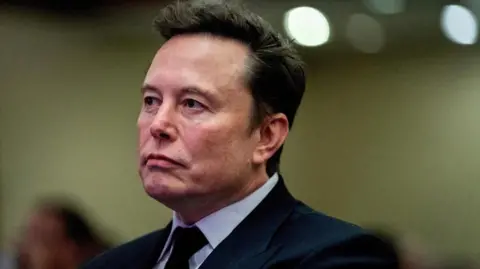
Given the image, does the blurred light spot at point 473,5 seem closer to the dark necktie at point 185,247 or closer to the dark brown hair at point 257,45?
the dark brown hair at point 257,45

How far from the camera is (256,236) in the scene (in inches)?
38.4

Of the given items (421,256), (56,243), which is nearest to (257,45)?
(56,243)

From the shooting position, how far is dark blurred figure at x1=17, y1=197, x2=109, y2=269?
1.97 m

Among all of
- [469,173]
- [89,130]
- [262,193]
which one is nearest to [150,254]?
[262,193]

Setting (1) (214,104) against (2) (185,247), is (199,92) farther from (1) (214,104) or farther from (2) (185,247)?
(2) (185,247)

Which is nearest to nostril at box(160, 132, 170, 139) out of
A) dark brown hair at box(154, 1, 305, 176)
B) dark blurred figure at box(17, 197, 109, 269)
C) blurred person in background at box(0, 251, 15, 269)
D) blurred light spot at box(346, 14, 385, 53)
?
dark brown hair at box(154, 1, 305, 176)

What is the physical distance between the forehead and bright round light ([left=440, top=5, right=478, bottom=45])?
5.27 ft

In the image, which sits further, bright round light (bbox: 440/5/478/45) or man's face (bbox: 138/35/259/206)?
bright round light (bbox: 440/5/478/45)

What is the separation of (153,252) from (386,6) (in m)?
1.71

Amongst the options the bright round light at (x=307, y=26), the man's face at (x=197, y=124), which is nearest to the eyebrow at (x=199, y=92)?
the man's face at (x=197, y=124)

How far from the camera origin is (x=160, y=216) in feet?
9.52

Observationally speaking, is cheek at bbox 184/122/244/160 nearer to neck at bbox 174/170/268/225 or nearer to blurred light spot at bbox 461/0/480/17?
neck at bbox 174/170/268/225

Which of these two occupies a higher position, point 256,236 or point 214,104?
point 214,104

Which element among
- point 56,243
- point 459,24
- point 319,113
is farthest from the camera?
point 319,113
